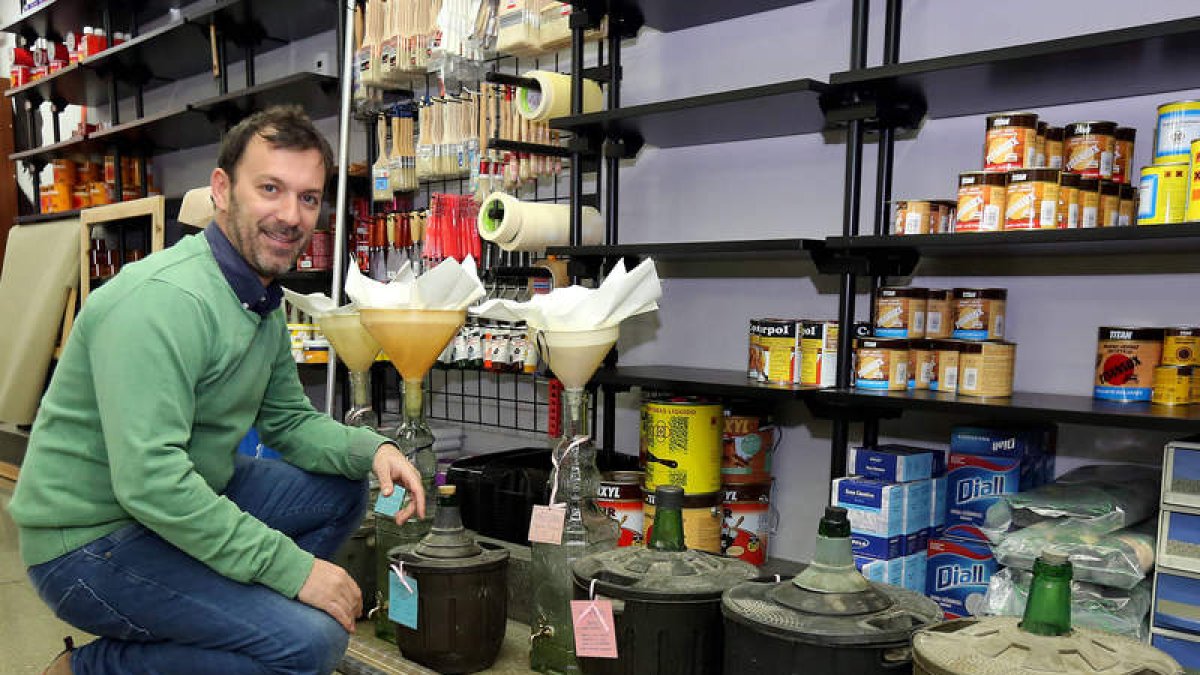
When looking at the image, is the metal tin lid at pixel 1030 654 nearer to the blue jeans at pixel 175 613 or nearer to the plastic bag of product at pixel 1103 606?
the plastic bag of product at pixel 1103 606

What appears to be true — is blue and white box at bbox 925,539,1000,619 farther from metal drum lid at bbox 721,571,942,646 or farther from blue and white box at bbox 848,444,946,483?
metal drum lid at bbox 721,571,942,646

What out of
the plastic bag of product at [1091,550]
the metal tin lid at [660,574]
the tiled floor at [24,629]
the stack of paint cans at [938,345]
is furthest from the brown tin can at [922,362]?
the tiled floor at [24,629]

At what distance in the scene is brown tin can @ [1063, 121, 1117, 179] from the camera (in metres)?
1.88

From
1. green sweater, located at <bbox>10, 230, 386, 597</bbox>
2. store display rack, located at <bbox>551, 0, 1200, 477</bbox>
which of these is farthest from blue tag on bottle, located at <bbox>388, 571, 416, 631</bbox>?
store display rack, located at <bbox>551, 0, 1200, 477</bbox>

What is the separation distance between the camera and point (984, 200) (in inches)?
74.1

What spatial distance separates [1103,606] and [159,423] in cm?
175

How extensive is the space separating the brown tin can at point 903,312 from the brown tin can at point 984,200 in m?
0.28

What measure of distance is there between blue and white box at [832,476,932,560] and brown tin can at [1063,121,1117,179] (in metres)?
0.78

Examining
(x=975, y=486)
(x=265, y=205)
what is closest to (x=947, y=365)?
(x=975, y=486)

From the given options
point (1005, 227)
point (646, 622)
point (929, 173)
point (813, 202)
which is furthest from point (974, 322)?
point (646, 622)

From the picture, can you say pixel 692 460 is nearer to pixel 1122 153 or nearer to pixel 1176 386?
pixel 1176 386

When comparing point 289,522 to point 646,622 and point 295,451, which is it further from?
point 646,622

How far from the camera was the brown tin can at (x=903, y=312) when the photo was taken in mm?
2139

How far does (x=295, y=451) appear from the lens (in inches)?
80.0
